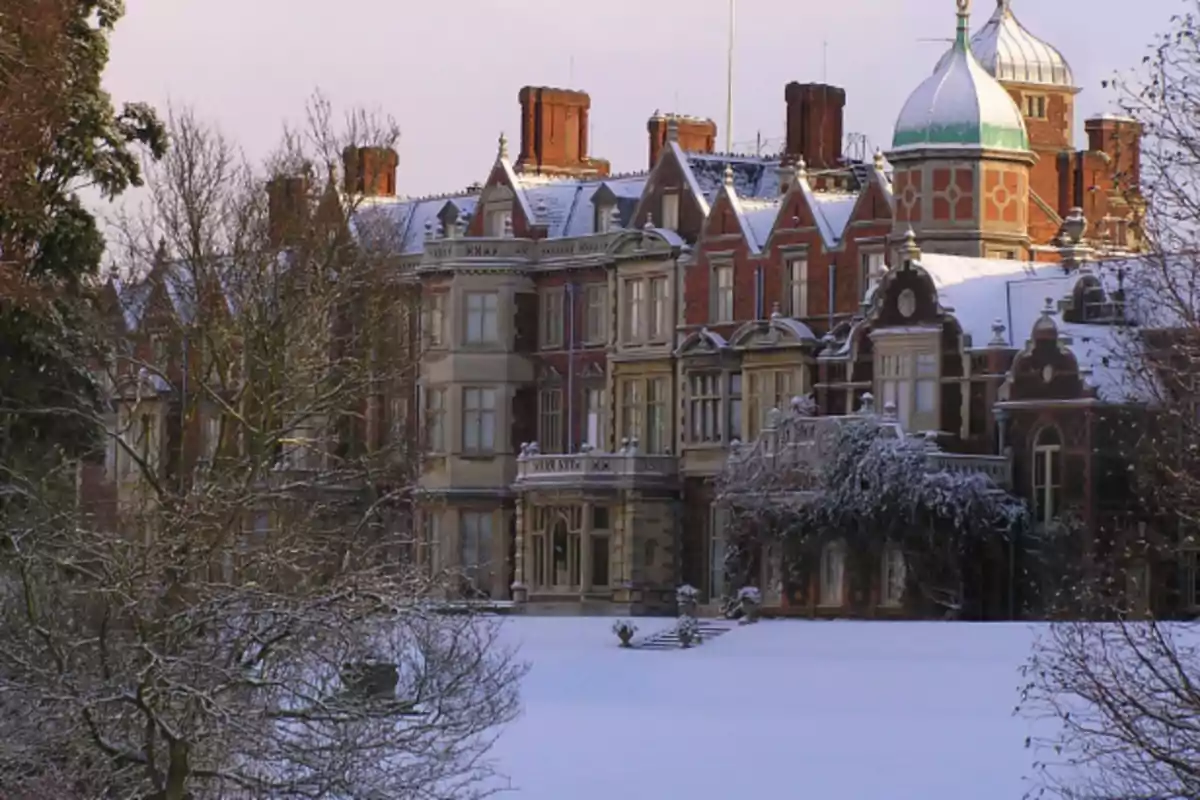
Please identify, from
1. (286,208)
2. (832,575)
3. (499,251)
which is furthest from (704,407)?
(286,208)

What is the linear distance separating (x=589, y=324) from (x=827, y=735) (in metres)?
24.0

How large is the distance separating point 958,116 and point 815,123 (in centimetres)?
692

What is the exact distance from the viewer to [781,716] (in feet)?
141

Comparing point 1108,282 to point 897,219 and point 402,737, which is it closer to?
point 897,219

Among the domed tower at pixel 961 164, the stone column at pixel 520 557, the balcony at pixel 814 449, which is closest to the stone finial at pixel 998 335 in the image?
the balcony at pixel 814 449

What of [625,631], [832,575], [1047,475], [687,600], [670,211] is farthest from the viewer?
[670,211]

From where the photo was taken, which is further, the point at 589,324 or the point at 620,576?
the point at 589,324

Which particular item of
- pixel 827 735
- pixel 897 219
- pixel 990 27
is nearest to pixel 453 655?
pixel 827 735

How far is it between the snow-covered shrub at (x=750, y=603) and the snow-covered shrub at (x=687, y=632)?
138 centimetres

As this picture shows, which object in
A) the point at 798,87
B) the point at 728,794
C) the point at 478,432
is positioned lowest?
the point at 728,794

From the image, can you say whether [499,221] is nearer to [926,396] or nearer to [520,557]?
[520,557]

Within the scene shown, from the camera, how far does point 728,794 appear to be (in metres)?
37.1

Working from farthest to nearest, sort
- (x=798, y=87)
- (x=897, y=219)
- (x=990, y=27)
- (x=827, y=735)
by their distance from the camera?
1. (x=990, y=27)
2. (x=798, y=87)
3. (x=897, y=219)
4. (x=827, y=735)

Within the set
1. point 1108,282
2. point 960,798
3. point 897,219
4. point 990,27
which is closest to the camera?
point 960,798
